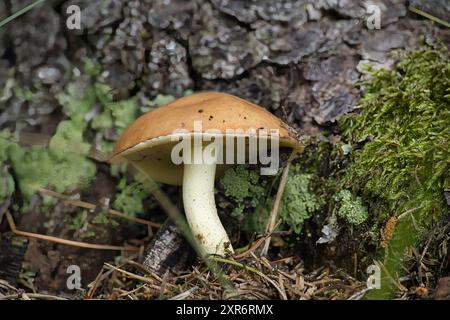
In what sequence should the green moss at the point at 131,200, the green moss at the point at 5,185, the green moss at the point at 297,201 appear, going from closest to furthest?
the green moss at the point at 297,201 → the green moss at the point at 5,185 → the green moss at the point at 131,200

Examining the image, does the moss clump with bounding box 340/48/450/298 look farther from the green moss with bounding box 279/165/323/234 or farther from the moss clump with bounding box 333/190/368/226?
the green moss with bounding box 279/165/323/234

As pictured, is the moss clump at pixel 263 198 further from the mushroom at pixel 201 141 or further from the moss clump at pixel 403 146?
the moss clump at pixel 403 146

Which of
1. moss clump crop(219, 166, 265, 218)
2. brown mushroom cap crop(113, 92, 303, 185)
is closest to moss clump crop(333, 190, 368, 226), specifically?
brown mushroom cap crop(113, 92, 303, 185)

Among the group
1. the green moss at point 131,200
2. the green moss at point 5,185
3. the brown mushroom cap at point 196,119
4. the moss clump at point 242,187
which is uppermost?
the brown mushroom cap at point 196,119

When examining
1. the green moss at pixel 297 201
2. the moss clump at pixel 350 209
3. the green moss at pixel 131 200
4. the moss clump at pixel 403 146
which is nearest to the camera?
the moss clump at pixel 403 146

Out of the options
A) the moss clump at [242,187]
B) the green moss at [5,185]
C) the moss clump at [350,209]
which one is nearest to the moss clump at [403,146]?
the moss clump at [350,209]

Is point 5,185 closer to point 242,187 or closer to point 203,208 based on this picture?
point 203,208
